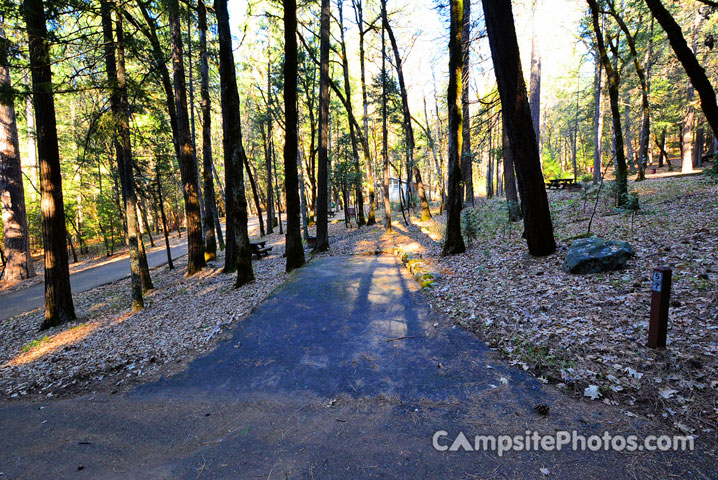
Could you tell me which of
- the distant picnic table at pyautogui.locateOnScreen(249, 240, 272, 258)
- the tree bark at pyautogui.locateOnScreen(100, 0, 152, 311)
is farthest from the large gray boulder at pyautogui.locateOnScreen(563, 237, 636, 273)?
the distant picnic table at pyautogui.locateOnScreen(249, 240, 272, 258)

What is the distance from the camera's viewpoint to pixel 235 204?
28.8ft

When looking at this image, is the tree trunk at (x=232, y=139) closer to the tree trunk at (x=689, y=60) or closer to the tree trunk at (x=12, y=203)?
the tree trunk at (x=689, y=60)

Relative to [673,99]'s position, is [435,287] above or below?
below

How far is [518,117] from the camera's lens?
6.25 meters

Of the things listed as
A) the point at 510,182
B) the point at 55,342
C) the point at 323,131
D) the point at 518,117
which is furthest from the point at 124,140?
the point at 510,182

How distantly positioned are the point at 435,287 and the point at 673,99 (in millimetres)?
28147

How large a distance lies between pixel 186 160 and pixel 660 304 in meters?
13.0

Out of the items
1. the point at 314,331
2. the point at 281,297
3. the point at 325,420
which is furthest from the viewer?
the point at 281,297

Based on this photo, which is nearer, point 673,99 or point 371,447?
point 371,447

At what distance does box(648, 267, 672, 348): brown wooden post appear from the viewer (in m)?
2.91

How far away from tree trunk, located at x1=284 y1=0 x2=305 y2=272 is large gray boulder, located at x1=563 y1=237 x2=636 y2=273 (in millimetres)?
6969

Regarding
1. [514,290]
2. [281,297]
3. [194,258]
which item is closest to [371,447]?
[514,290]

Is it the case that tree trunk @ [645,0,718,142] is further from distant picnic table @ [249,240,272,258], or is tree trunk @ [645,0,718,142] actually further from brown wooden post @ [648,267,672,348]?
distant picnic table @ [249,240,272,258]

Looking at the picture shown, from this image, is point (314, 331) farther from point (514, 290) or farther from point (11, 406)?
point (11, 406)
